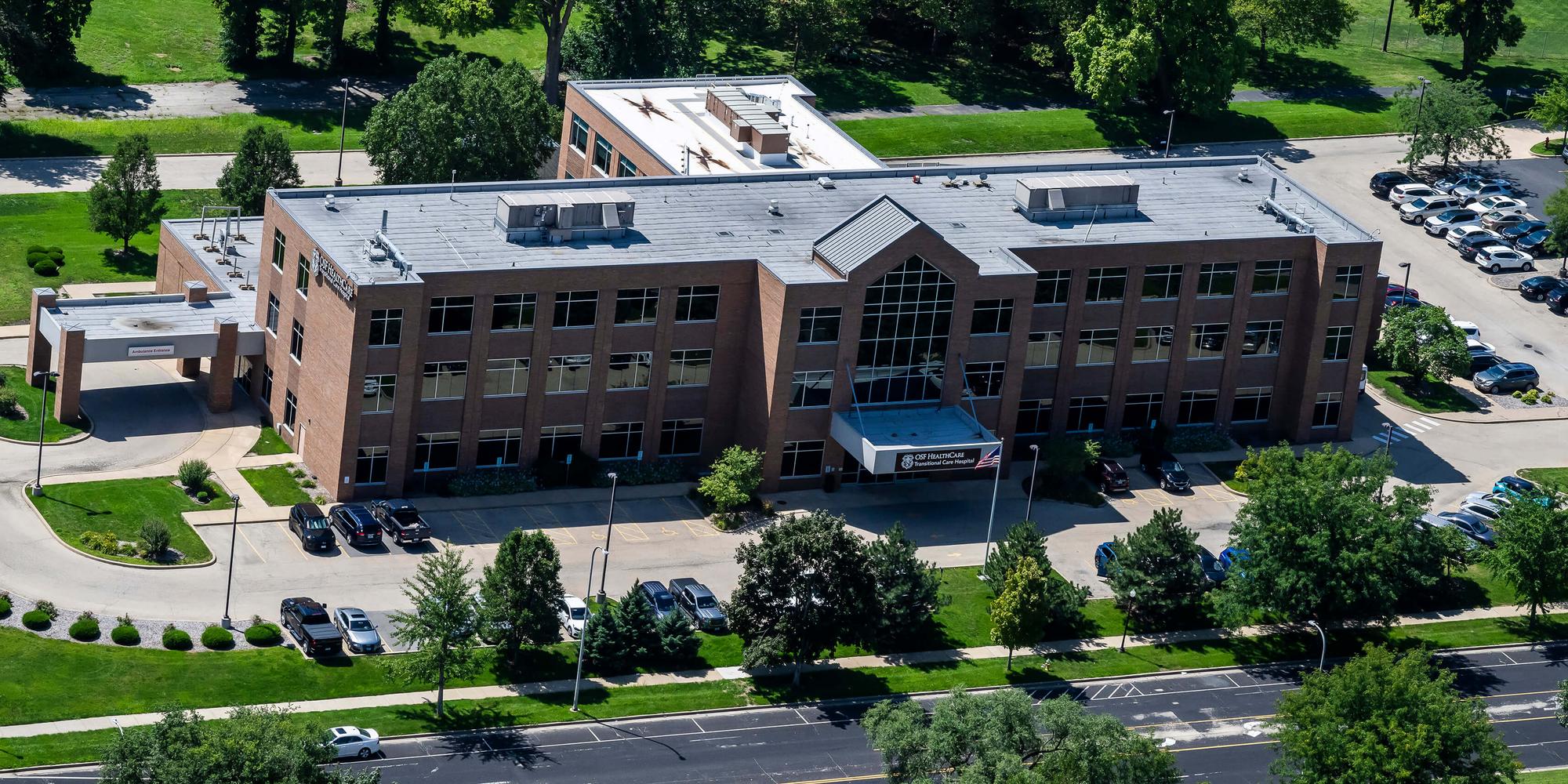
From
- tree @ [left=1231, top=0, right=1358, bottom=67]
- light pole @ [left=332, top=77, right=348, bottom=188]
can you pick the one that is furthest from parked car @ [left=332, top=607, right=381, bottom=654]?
tree @ [left=1231, top=0, right=1358, bottom=67]

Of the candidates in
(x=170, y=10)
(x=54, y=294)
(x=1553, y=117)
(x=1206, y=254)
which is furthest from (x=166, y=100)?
(x=1553, y=117)

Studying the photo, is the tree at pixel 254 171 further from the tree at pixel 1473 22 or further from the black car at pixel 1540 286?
the tree at pixel 1473 22

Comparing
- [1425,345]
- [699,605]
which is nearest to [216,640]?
[699,605]

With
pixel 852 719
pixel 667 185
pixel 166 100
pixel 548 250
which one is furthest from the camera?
pixel 166 100

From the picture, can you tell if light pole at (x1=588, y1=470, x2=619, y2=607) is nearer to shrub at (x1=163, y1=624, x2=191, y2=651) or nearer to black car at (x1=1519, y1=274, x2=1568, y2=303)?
shrub at (x1=163, y1=624, x2=191, y2=651)

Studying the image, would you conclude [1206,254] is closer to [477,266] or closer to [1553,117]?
[477,266]

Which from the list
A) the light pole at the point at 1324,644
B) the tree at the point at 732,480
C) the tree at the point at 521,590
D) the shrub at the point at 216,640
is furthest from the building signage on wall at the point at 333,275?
the light pole at the point at 1324,644

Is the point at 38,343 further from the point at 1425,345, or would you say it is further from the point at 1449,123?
the point at 1449,123
